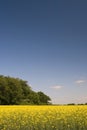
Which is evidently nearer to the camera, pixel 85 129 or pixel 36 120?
pixel 85 129

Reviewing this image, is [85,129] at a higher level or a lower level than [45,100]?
lower

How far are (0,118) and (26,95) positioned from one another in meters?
60.7

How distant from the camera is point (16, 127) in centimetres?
1672

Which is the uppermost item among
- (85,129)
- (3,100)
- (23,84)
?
(23,84)

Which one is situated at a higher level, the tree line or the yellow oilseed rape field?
the tree line

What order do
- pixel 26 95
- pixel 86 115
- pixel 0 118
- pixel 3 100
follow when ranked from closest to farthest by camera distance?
1. pixel 86 115
2. pixel 0 118
3. pixel 3 100
4. pixel 26 95

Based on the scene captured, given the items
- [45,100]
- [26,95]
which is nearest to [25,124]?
[26,95]

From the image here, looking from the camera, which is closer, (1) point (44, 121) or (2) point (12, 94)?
(1) point (44, 121)

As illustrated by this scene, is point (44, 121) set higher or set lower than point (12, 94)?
lower

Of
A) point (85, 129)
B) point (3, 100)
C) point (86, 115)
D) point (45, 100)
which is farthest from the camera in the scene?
point (45, 100)

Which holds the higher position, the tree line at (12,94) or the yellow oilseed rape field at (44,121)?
the tree line at (12,94)

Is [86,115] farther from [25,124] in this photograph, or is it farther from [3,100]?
[3,100]

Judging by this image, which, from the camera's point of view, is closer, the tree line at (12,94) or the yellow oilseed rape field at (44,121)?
the yellow oilseed rape field at (44,121)

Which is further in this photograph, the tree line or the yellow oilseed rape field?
the tree line
